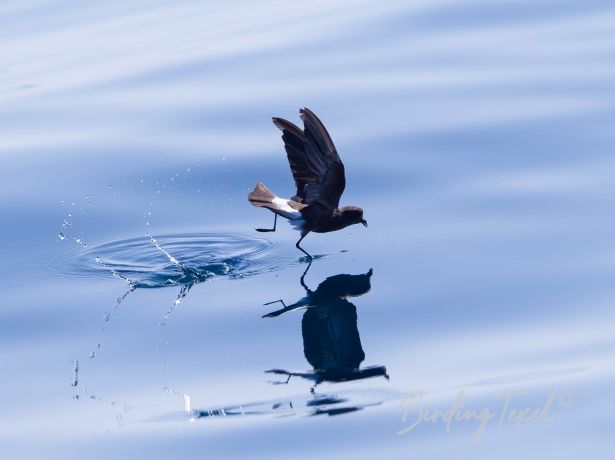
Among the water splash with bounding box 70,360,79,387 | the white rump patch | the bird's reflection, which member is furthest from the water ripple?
the water splash with bounding box 70,360,79,387

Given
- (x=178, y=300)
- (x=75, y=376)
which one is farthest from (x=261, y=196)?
(x=75, y=376)

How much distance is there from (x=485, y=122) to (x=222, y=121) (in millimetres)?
2295

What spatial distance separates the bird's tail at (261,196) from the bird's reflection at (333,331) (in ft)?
2.43

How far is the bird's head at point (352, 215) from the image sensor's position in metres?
8.92

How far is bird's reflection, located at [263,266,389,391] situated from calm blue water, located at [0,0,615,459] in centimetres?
2

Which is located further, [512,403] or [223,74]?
[223,74]

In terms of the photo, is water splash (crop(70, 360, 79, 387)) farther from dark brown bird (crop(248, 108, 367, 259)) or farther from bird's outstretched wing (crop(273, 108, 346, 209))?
bird's outstretched wing (crop(273, 108, 346, 209))

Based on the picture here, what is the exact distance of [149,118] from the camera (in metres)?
11.5

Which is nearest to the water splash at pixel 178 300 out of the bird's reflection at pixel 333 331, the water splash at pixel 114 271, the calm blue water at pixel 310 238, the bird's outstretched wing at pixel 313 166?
the calm blue water at pixel 310 238

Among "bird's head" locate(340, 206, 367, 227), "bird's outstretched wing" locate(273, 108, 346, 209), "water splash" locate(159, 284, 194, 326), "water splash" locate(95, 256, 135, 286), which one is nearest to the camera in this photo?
"water splash" locate(159, 284, 194, 326)

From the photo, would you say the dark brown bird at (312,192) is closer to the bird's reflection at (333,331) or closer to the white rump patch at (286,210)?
the white rump patch at (286,210)

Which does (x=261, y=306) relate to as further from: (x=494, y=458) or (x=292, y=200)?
(x=494, y=458)

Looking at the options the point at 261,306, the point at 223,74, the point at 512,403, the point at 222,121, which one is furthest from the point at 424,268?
the point at 223,74

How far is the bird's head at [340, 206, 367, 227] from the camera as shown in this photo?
29.3ft
